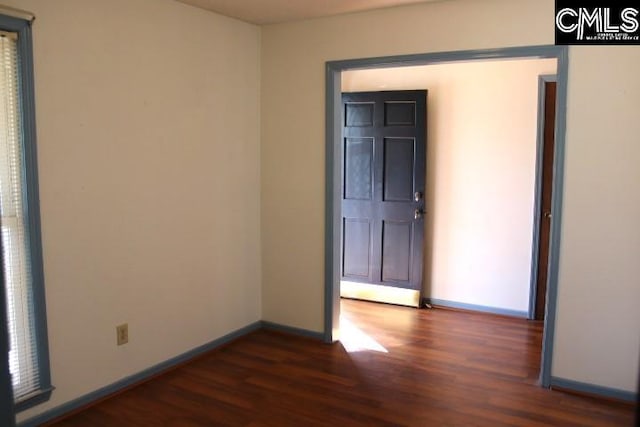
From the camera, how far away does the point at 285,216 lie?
13.7ft

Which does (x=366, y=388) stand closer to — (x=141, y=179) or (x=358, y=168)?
(x=141, y=179)

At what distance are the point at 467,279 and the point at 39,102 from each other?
12.4 feet

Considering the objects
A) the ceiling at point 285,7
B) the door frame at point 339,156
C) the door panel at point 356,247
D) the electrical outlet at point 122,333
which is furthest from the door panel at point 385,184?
the electrical outlet at point 122,333

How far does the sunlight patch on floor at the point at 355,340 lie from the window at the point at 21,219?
2074 mm

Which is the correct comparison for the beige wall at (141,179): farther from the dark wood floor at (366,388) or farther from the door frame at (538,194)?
the door frame at (538,194)

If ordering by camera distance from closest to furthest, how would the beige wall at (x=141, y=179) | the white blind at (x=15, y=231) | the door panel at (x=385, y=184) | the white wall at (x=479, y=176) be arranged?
the white blind at (x=15, y=231) → the beige wall at (x=141, y=179) → the white wall at (x=479, y=176) → the door panel at (x=385, y=184)

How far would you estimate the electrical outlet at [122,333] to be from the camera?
123 inches

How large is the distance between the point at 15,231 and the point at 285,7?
2.17 meters

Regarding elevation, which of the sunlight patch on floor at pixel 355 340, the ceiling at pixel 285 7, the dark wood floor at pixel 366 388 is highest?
the ceiling at pixel 285 7

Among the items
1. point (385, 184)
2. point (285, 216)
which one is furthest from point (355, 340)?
point (385, 184)

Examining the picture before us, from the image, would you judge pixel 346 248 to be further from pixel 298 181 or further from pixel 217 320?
pixel 217 320

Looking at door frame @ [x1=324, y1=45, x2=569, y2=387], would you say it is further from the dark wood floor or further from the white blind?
the white blind

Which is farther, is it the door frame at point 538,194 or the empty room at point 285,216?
the door frame at point 538,194

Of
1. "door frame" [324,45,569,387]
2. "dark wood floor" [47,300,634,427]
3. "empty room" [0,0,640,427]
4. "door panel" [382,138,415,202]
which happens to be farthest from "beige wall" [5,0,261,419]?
"door panel" [382,138,415,202]
